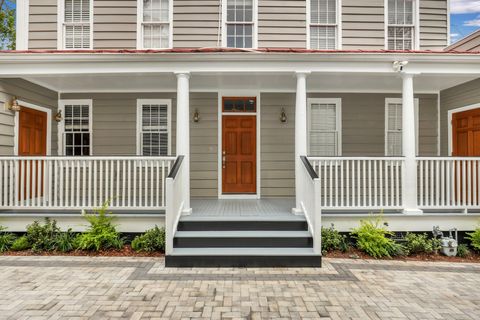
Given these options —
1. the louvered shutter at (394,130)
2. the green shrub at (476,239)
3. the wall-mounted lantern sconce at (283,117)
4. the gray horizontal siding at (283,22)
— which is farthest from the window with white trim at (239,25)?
the green shrub at (476,239)

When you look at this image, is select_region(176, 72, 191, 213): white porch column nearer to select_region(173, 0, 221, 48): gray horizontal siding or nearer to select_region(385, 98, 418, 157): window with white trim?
select_region(173, 0, 221, 48): gray horizontal siding

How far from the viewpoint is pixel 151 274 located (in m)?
4.77

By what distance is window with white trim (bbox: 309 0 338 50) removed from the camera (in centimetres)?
850

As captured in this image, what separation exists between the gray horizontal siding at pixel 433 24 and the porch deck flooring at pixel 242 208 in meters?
5.69

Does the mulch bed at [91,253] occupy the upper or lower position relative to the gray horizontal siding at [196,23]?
lower

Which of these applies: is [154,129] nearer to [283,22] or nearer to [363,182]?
[283,22]

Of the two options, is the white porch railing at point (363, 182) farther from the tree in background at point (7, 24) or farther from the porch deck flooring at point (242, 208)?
the tree in background at point (7, 24)

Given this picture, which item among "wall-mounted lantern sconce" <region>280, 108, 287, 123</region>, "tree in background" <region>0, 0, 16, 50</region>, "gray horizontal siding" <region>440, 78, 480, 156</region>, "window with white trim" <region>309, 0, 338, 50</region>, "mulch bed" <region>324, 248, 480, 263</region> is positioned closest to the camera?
"mulch bed" <region>324, 248, 480, 263</region>

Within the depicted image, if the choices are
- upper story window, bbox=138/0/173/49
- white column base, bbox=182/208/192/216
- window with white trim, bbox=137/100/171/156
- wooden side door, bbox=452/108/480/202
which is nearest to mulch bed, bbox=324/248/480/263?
wooden side door, bbox=452/108/480/202

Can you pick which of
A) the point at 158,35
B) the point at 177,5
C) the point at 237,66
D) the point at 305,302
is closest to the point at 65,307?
the point at 305,302

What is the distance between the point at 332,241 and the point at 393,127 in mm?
4167

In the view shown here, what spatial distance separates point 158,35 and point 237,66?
3499 mm

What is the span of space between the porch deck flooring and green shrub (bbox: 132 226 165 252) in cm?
73

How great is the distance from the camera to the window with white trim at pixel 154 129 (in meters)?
8.12
